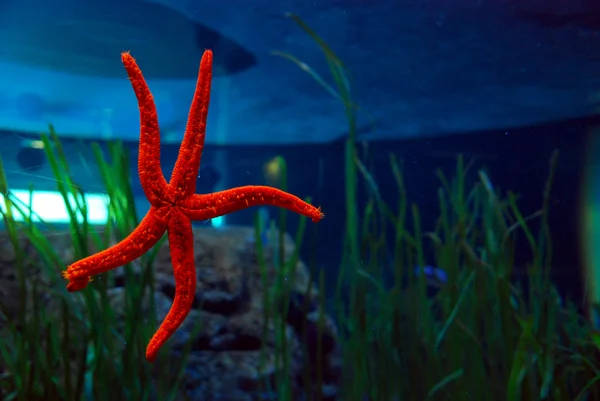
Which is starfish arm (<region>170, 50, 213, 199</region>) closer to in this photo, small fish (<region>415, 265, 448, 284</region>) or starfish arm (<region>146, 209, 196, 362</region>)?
starfish arm (<region>146, 209, 196, 362</region>)

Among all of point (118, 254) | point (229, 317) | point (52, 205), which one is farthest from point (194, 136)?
point (229, 317)

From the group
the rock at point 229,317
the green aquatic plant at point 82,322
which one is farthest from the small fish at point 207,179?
the rock at point 229,317

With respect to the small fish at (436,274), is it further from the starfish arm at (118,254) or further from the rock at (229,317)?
the starfish arm at (118,254)

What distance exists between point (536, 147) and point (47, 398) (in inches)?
114

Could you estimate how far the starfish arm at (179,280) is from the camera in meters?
1.32

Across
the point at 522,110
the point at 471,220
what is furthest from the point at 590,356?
the point at 522,110

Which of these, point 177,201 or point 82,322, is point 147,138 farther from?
point 82,322

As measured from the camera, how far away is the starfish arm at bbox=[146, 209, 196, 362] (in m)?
1.32

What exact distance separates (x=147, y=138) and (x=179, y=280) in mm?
434

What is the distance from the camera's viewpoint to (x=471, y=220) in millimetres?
2510

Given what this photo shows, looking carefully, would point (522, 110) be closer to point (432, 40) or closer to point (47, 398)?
point (432, 40)

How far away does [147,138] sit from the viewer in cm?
132

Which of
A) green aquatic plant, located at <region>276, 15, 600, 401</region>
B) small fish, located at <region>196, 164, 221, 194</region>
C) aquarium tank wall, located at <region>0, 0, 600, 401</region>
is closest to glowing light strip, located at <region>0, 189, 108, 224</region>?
aquarium tank wall, located at <region>0, 0, 600, 401</region>

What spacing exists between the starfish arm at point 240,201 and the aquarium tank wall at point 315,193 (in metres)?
0.38
